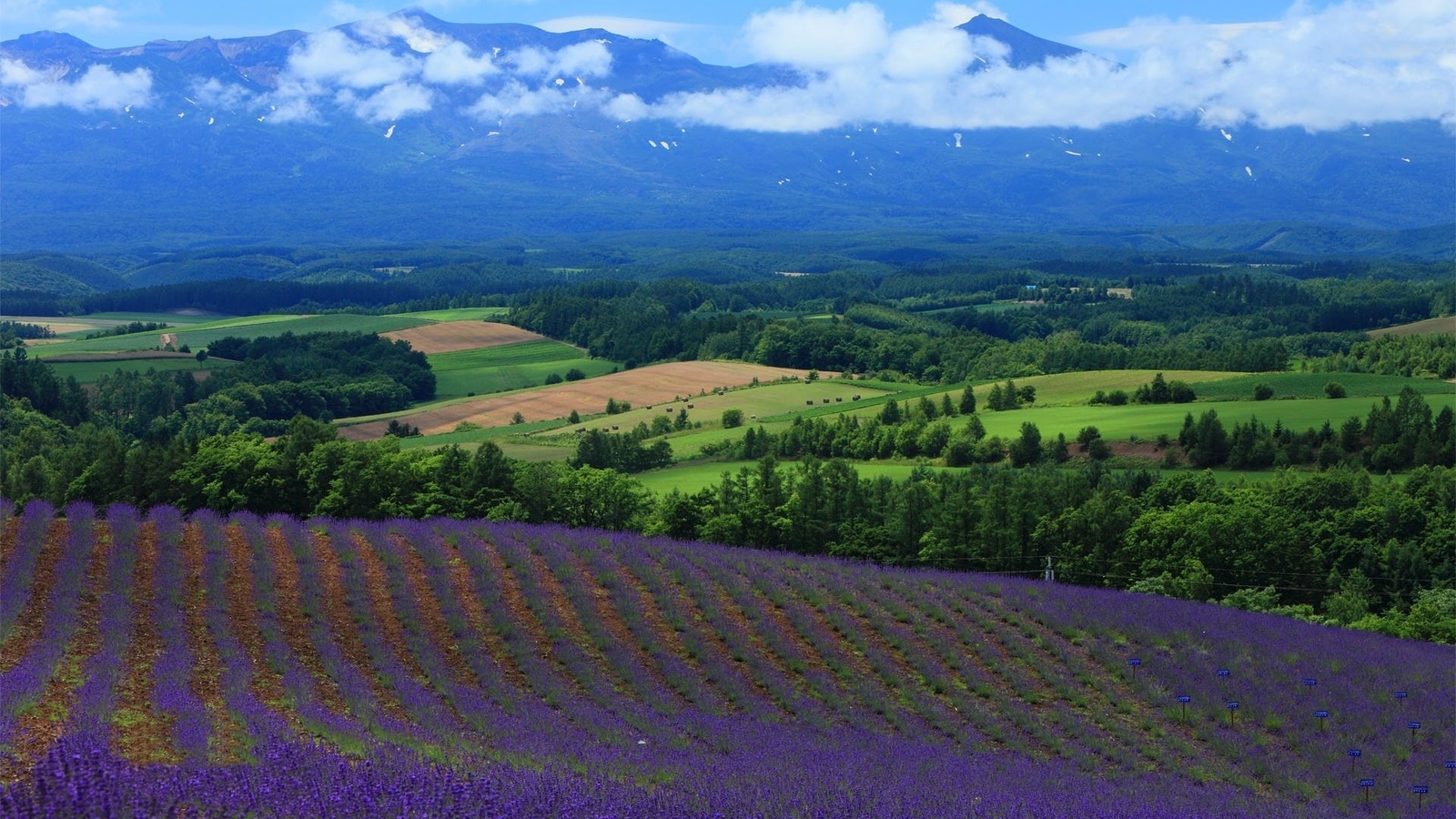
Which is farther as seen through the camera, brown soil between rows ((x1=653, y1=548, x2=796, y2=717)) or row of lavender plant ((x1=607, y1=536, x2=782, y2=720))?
brown soil between rows ((x1=653, y1=548, x2=796, y2=717))

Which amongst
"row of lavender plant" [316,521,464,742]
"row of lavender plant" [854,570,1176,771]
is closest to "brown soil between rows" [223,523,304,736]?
"row of lavender plant" [316,521,464,742]

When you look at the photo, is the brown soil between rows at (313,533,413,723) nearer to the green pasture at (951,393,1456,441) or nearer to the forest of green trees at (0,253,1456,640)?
the forest of green trees at (0,253,1456,640)

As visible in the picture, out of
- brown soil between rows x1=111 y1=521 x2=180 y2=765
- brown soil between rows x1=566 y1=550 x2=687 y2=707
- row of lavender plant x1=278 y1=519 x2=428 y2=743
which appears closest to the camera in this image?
brown soil between rows x1=111 y1=521 x2=180 y2=765

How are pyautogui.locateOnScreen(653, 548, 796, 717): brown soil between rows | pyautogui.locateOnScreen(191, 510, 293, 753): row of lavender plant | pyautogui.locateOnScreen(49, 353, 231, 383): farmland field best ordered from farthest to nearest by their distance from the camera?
pyautogui.locateOnScreen(49, 353, 231, 383): farmland field < pyautogui.locateOnScreen(653, 548, 796, 717): brown soil between rows < pyautogui.locateOnScreen(191, 510, 293, 753): row of lavender plant

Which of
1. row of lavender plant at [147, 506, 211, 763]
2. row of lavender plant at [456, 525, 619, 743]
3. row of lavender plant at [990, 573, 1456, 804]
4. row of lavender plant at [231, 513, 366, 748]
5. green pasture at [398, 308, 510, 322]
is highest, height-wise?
row of lavender plant at [147, 506, 211, 763]

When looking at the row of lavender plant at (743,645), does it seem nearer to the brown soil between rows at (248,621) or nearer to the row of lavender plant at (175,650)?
the brown soil between rows at (248,621)

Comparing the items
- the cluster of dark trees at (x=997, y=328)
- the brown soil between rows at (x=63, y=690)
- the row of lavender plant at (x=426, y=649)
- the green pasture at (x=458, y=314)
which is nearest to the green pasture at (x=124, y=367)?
the cluster of dark trees at (x=997, y=328)
